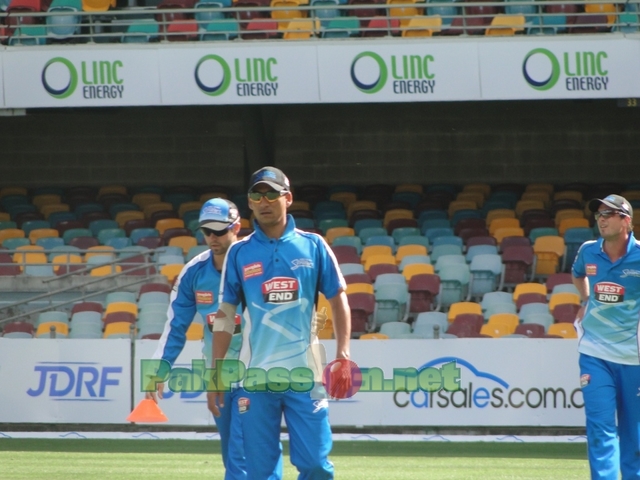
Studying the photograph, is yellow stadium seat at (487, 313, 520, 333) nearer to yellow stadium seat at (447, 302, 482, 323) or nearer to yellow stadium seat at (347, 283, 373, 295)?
yellow stadium seat at (447, 302, 482, 323)

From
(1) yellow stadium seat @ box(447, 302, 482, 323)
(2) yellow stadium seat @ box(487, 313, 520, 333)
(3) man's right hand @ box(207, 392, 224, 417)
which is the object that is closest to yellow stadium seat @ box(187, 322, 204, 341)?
(1) yellow stadium seat @ box(447, 302, 482, 323)

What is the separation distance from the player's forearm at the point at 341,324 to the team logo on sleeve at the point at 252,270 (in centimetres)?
39

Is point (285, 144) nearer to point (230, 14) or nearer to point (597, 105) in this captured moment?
point (230, 14)

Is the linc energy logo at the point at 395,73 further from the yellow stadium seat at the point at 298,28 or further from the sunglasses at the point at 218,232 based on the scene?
the sunglasses at the point at 218,232

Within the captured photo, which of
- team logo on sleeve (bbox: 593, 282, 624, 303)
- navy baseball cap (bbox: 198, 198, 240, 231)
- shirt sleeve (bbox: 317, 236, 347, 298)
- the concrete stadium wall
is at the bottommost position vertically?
team logo on sleeve (bbox: 593, 282, 624, 303)

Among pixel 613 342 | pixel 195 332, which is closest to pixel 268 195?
pixel 613 342

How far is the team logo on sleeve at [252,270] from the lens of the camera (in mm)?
5551

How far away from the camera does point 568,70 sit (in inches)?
653

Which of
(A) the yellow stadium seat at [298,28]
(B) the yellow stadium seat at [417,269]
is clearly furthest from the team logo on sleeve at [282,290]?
(A) the yellow stadium seat at [298,28]

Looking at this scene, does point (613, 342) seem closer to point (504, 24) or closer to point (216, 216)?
point (216, 216)

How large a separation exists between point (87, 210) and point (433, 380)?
10235 mm

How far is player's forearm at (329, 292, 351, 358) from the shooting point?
216 inches

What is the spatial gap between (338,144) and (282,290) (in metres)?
17.1

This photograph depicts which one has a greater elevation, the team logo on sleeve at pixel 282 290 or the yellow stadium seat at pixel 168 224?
the yellow stadium seat at pixel 168 224
